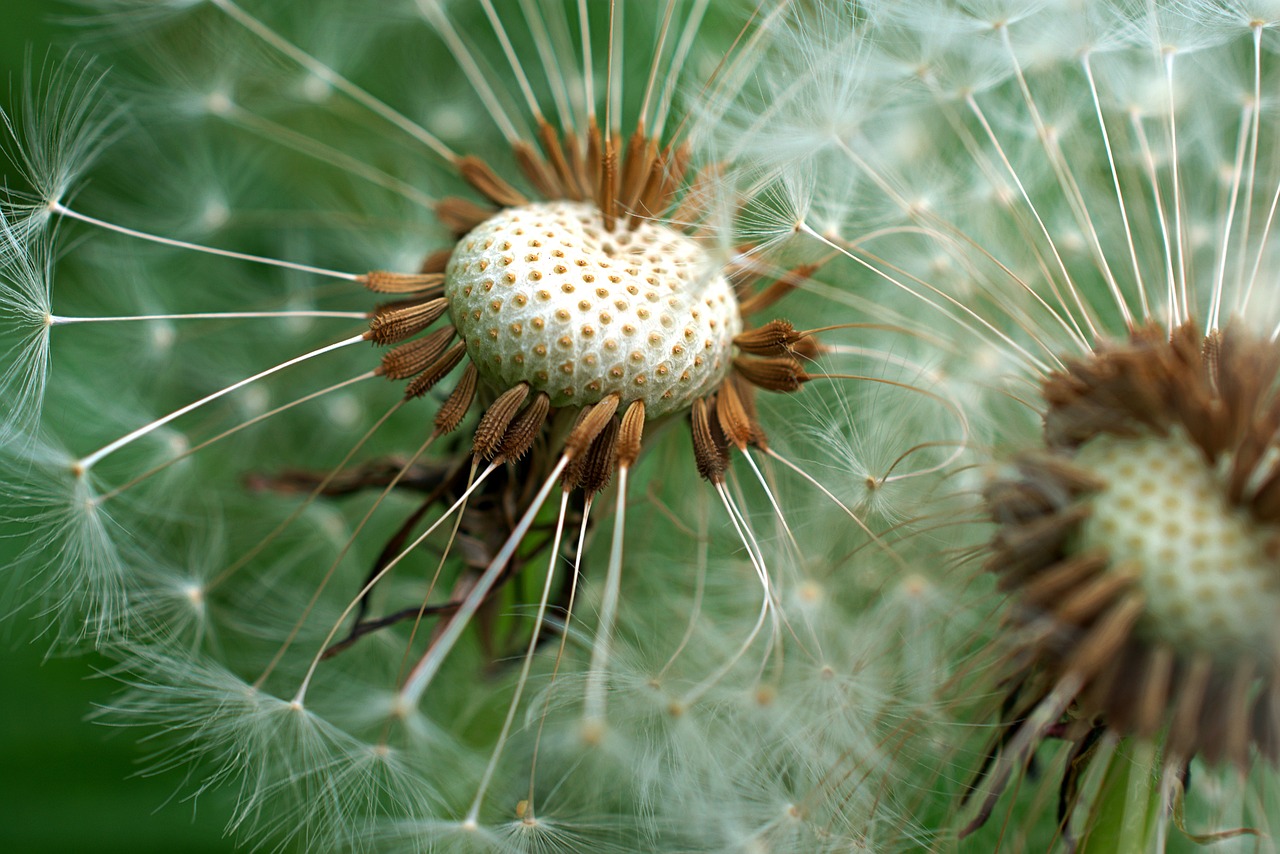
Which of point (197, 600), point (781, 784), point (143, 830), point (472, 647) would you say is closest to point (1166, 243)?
point (781, 784)

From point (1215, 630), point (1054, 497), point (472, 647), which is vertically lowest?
point (472, 647)

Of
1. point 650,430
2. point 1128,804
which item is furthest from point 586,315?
point 1128,804

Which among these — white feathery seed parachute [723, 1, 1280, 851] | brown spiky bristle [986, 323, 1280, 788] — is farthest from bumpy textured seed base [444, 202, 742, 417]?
brown spiky bristle [986, 323, 1280, 788]

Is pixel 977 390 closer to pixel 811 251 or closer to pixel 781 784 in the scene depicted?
pixel 811 251

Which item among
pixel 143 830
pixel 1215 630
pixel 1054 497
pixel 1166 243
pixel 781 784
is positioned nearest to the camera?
pixel 1215 630

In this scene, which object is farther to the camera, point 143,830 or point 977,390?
point 143,830

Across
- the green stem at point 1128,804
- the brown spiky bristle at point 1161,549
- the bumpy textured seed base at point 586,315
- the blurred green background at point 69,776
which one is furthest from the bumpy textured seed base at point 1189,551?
the blurred green background at point 69,776
